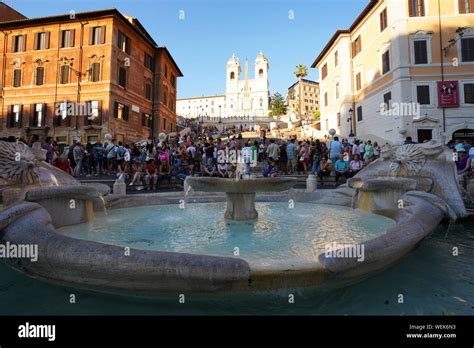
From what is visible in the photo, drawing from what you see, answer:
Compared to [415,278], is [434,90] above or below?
above

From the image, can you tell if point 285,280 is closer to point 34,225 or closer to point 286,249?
point 286,249

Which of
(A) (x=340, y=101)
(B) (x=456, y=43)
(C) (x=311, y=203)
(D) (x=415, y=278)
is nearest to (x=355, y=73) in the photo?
(A) (x=340, y=101)

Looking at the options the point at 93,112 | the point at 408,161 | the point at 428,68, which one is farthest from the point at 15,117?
the point at 428,68

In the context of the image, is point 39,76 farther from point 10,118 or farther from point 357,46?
point 357,46

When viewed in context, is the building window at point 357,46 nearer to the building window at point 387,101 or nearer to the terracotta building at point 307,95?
the building window at point 387,101

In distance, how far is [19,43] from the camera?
29609 millimetres

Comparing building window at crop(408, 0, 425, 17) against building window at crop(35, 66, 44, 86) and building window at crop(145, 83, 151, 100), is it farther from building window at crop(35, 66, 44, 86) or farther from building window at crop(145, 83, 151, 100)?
building window at crop(35, 66, 44, 86)

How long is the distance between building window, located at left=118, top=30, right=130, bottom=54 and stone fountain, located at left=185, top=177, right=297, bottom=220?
29816 mm

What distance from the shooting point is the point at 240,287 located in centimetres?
221

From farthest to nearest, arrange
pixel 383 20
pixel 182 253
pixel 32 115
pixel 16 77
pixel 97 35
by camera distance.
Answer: pixel 16 77
pixel 32 115
pixel 97 35
pixel 383 20
pixel 182 253

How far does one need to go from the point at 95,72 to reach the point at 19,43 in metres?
9.71
